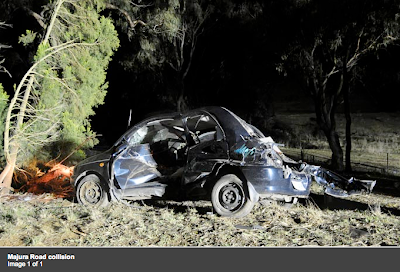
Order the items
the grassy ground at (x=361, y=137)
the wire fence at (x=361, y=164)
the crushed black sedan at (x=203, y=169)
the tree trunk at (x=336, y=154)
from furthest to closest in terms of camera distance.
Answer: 1. the grassy ground at (x=361, y=137)
2. the tree trunk at (x=336, y=154)
3. the wire fence at (x=361, y=164)
4. the crushed black sedan at (x=203, y=169)

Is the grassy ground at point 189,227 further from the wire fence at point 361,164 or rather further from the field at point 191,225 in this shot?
the wire fence at point 361,164

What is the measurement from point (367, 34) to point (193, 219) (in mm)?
12891

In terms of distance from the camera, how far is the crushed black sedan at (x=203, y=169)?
6875 mm

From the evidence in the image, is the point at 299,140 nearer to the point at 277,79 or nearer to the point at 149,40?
the point at 277,79

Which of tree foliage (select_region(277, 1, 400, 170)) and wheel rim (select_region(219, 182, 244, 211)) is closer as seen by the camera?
wheel rim (select_region(219, 182, 244, 211))

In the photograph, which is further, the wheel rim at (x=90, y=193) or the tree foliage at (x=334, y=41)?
the tree foliage at (x=334, y=41)

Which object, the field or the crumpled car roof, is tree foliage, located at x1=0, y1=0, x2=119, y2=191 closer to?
the field

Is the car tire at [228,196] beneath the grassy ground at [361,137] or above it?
beneath

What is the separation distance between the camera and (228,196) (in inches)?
274

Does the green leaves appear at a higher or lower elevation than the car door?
higher

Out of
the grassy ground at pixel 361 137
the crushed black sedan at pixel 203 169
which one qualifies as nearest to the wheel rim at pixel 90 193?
the crushed black sedan at pixel 203 169

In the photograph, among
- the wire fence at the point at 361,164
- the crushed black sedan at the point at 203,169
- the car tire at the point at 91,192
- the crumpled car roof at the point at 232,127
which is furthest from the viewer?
the wire fence at the point at 361,164

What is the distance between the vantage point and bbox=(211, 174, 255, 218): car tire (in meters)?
6.88

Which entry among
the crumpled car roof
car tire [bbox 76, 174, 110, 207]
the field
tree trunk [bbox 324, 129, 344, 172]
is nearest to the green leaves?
the field
